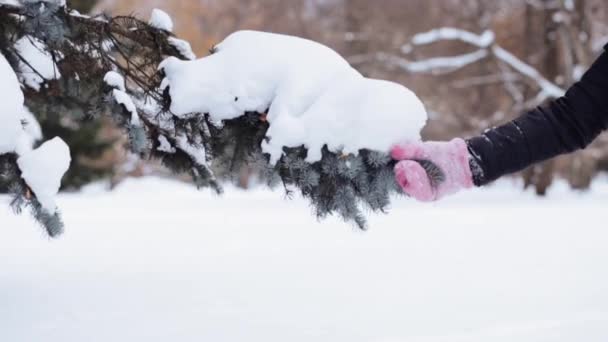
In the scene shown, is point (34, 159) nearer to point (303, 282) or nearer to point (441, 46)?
point (303, 282)

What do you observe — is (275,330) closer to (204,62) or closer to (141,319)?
(141,319)

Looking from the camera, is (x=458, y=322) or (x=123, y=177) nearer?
(x=458, y=322)

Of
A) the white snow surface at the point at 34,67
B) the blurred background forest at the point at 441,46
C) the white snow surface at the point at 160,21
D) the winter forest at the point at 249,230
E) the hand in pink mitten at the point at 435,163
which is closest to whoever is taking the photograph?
the hand in pink mitten at the point at 435,163

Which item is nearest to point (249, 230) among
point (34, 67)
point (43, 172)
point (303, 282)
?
point (303, 282)

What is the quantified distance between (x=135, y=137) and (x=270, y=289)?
44.1 inches

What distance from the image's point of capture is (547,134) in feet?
7.28

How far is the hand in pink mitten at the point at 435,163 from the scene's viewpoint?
2.05m

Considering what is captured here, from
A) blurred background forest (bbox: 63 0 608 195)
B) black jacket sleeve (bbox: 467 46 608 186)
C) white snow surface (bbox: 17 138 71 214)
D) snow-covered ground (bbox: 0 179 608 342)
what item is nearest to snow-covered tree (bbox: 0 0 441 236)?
white snow surface (bbox: 17 138 71 214)

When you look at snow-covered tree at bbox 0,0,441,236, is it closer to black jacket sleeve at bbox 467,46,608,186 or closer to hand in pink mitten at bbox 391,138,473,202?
hand in pink mitten at bbox 391,138,473,202

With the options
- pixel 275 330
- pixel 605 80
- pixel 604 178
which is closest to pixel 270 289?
pixel 275 330

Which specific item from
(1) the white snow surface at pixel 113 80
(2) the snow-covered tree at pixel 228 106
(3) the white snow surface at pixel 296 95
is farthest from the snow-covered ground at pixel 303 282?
(1) the white snow surface at pixel 113 80

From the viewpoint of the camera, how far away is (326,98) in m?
2.23

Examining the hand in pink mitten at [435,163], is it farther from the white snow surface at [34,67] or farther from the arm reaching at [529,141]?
the white snow surface at [34,67]

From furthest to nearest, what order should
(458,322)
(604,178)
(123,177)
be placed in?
(604,178) → (123,177) → (458,322)
